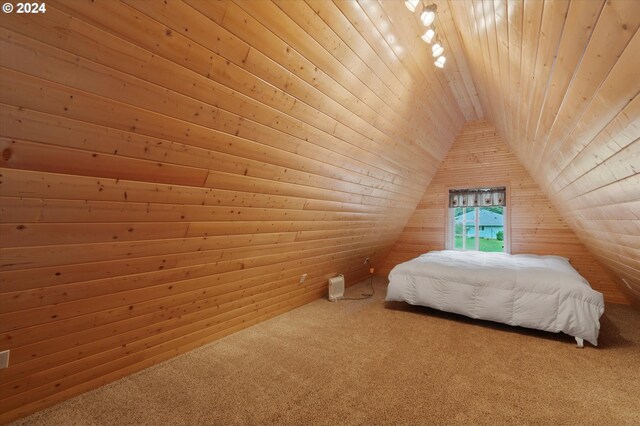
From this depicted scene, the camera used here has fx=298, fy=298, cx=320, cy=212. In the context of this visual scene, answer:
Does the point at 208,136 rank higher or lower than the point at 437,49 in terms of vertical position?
lower

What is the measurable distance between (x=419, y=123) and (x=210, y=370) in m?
3.03

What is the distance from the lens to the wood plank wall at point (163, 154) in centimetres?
113

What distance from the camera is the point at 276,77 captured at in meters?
1.66

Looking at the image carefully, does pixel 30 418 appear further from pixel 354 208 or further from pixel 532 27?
pixel 532 27

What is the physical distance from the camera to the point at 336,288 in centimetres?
407

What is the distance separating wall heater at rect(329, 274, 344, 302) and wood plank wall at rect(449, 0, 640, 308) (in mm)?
2675

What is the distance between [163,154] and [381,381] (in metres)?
1.95

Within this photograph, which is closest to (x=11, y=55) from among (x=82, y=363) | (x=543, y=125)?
(x=82, y=363)

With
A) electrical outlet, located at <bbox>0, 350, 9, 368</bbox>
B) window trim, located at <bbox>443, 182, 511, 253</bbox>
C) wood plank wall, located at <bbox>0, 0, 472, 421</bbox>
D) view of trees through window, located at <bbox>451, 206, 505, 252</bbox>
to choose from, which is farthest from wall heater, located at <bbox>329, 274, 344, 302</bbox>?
electrical outlet, located at <bbox>0, 350, 9, 368</bbox>

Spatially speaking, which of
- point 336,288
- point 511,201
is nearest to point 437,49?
point 336,288

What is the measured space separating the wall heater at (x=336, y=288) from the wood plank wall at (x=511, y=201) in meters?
2.07

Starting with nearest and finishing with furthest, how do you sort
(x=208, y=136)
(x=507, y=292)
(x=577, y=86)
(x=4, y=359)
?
1. (x=577, y=86)
2. (x=4, y=359)
3. (x=208, y=136)
4. (x=507, y=292)

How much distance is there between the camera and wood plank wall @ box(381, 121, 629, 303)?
4285mm

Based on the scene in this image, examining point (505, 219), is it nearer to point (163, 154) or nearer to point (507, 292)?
point (507, 292)
